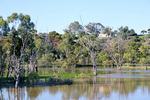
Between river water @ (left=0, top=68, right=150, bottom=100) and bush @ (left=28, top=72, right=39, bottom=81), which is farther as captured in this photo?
bush @ (left=28, top=72, right=39, bottom=81)

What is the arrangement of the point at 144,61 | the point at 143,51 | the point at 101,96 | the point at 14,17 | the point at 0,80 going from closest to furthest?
the point at 101,96 < the point at 0,80 < the point at 14,17 < the point at 144,61 < the point at 143,51

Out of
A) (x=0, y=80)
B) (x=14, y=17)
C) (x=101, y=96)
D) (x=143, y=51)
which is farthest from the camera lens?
(x=143, y=51)

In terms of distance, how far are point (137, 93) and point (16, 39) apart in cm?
1568

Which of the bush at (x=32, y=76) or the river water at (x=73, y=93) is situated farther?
the bush at (x=32, y=76)

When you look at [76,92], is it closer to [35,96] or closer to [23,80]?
[35,96]

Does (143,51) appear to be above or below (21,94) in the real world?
above

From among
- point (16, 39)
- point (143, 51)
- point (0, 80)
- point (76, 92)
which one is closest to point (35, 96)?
point (76, 92)

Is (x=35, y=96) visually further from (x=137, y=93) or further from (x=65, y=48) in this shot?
(x=65, y=48)

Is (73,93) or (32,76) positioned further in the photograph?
(32,76)

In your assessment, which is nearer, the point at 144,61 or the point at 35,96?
the point at 35,96

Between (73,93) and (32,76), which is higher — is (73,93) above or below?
below

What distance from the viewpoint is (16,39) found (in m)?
31.6

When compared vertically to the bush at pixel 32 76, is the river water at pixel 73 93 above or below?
below

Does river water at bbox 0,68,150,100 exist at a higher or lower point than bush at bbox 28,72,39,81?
lower
